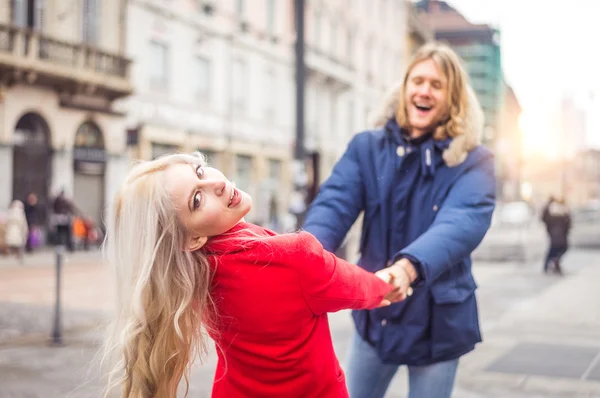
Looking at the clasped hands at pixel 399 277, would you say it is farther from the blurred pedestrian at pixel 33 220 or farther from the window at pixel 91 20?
the window at pixel 91 20

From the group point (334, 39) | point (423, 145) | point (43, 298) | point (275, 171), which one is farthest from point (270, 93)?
point (423, 145)

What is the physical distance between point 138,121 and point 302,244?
22543mm

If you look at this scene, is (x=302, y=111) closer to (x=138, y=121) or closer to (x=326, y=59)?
(x=138, y=121)

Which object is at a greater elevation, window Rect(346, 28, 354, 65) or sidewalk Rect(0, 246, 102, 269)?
window Rect(346, 28, 354, 65)

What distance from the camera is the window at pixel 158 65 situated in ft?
79.7

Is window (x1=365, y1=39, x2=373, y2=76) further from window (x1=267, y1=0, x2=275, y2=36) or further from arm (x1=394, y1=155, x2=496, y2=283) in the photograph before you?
arm (x1=394, y1=155, x2=496, y2=283)

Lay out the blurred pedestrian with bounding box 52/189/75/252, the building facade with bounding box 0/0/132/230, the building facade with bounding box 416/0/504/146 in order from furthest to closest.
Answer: the building facade with bounding box 416/0/504/146 < the building facade with bounding box 0/0/132/230 < the blurred pedestrian with bounding box 52/189/75/252

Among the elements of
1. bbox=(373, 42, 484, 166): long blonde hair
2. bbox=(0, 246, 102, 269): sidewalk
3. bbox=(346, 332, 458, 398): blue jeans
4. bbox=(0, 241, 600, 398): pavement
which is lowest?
bbox=(0, 241, 600, 398): pavement

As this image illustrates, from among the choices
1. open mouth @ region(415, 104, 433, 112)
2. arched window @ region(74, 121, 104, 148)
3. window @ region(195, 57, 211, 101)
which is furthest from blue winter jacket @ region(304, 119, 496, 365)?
window @ region(195, 57, 211, 101)

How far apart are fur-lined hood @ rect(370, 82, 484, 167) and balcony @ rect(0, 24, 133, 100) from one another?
18149 mm

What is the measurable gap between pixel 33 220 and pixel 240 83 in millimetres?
11374

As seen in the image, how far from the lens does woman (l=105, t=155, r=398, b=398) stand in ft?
6.20

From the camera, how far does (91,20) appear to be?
22.5 m

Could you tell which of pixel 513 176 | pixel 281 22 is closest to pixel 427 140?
pixel 281 22
